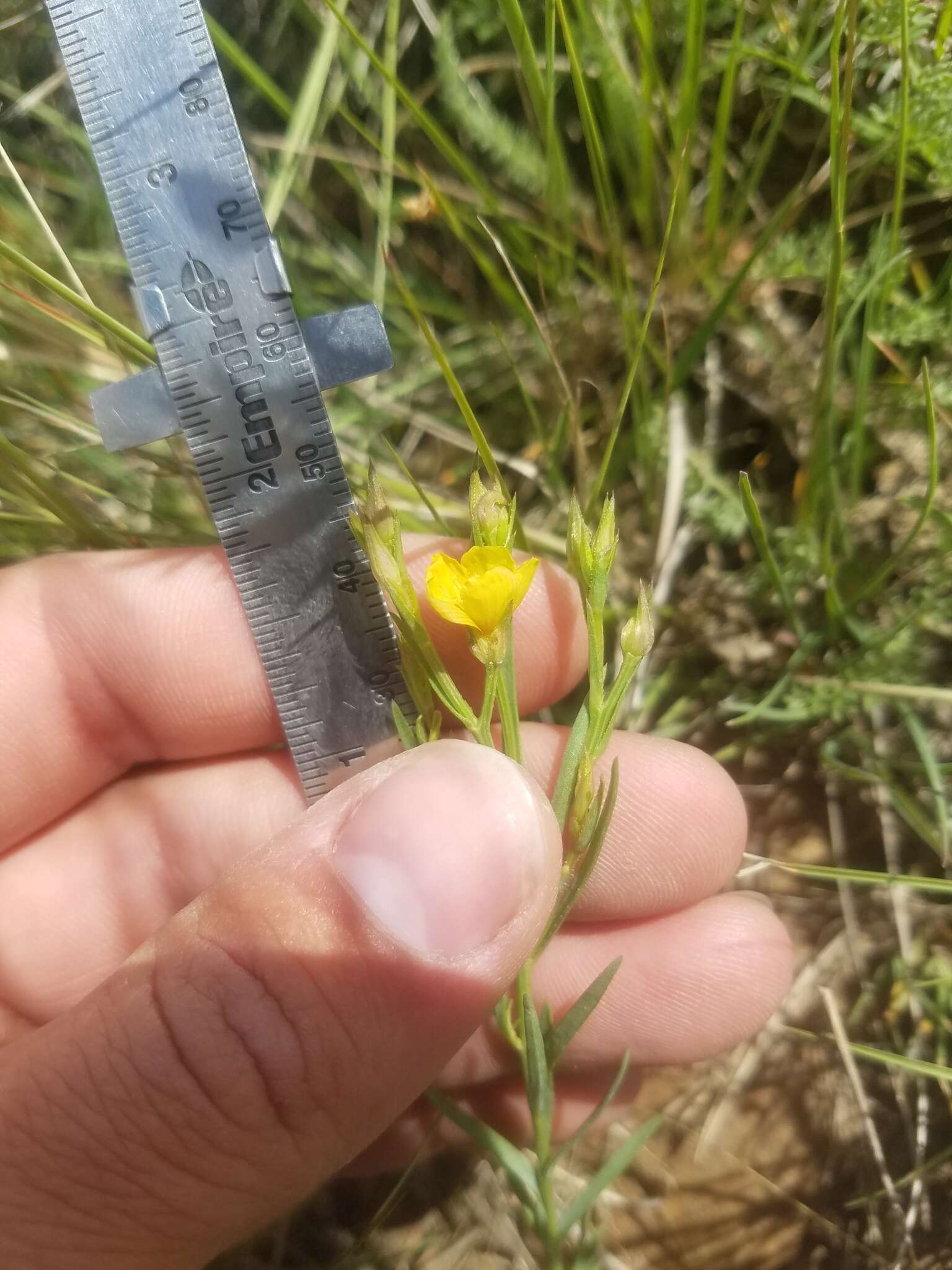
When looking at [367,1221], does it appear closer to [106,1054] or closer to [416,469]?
[106,1054]

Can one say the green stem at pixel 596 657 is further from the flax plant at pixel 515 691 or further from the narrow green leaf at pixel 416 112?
the narrow green leaf at pixel 416 112

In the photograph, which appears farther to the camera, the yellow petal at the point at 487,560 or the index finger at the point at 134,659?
the index finger at the point at 134,659

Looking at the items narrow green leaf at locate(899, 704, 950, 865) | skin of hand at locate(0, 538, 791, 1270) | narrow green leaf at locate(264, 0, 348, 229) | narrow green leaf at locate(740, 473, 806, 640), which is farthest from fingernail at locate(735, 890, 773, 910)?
narrow green leaf at locate(264, 0, 348, 229)

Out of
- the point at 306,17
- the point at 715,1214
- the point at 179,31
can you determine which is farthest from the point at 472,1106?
the point at 306,17

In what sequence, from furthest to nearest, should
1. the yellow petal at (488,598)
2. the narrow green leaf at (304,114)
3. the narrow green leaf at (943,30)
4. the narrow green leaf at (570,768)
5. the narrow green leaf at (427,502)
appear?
the narrow green leaf at (304,114) → the narrow green leaf at (427,502) → the narrow green leaf at (943,30) → the narrow green leaf at (570,768) → the yellow petal at (488,598)

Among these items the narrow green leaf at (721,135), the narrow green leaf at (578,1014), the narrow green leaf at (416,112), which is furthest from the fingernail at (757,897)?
the narrow green leaf at (416,112)

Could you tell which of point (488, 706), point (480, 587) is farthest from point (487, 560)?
point (488, 706)

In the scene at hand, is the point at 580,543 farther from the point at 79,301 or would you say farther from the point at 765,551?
the point at 79,301
